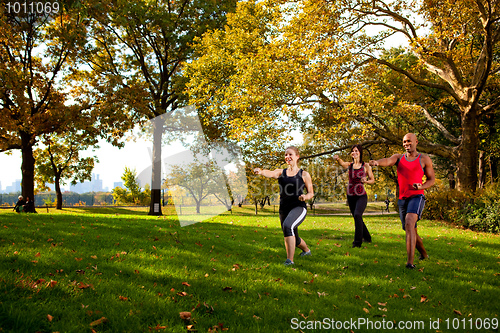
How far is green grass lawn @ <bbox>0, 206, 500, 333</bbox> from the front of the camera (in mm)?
3598

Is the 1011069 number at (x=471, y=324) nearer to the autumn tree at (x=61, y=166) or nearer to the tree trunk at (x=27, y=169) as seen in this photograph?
the tree trunk at (x=27, y=169)

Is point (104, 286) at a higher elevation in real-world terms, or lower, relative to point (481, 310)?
higher

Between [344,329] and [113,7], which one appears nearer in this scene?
[344,329]

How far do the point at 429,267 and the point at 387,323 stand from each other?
3.47 metres

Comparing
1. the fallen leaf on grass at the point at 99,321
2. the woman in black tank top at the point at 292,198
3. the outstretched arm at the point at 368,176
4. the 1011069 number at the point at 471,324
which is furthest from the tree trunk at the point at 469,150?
the fallen leaf on grass at the point at 99,321

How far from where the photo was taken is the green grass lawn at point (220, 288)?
360cm

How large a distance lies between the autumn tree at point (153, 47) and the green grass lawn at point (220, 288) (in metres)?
16.9

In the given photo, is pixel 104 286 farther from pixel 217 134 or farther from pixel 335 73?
pixel 217 134

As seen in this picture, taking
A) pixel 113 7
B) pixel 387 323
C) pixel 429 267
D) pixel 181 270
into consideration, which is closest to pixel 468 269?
pixel 429 267

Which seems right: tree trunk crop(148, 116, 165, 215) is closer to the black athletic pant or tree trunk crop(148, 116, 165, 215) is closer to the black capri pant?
the black athletic pant

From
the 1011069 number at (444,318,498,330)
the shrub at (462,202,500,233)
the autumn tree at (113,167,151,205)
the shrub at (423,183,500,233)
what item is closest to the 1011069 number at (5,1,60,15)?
the 1011069 number at (444,318,498,330)

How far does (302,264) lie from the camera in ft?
21.2

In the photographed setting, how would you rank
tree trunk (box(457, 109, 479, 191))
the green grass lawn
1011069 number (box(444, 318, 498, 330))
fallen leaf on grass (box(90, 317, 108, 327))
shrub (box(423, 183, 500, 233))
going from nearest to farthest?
fallen leaf on grass (box(90, 317, 108, 327))
the green grass lawn
1011069 number (box(444, 318, 498, 330))
shrub (box(423, 183, 500, 233))
tree trunk (box(457, 109, 479, 191))

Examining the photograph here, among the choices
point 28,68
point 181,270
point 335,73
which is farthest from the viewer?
point 28,68
